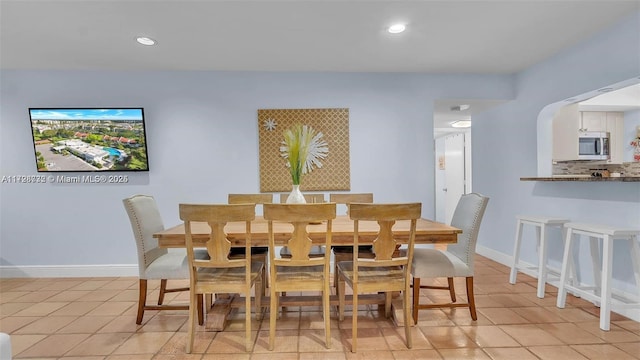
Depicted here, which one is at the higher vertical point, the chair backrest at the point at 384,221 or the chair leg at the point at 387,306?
the chair backrest at the point at 384,221

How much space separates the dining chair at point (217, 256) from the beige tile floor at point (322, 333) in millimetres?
280

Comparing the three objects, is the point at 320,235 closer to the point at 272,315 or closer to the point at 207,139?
the point at 272,315

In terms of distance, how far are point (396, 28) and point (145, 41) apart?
220 centimetres

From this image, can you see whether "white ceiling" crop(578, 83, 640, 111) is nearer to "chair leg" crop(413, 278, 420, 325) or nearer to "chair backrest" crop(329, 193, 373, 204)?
"chair backrest" crop(329, 193, 373, 204)

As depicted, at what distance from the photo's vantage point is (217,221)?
6.11 feet

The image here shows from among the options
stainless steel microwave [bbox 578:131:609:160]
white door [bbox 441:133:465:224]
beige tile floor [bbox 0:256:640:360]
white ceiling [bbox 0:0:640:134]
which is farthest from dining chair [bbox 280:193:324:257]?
white door [bbox 441:133:465:224]

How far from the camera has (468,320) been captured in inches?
95.7

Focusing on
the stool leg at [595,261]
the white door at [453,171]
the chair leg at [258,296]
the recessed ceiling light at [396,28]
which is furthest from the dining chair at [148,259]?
the white door at [453,171]

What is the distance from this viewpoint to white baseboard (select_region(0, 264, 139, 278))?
362 centimetres

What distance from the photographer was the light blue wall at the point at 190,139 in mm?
3604

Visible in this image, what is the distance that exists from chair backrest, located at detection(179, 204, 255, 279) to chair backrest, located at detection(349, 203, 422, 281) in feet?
2.07

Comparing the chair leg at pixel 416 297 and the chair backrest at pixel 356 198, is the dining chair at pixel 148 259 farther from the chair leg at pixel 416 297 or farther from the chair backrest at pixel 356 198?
the chair leg at pixel 416 297

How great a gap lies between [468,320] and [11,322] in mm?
3569

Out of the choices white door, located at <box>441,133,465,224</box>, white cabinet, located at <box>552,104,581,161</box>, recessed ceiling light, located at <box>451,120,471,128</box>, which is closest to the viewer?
white cabinet, located at <box>552,104,581,161</box>
